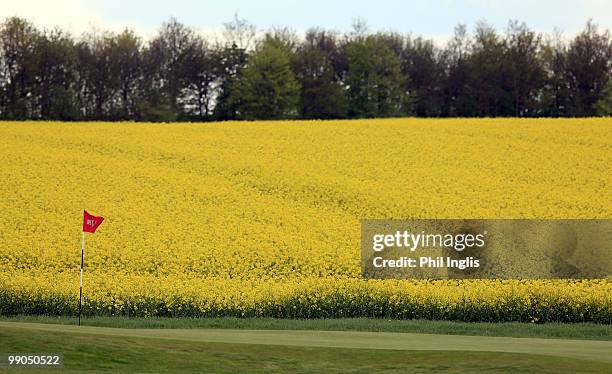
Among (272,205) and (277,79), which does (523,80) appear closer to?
(277,79)

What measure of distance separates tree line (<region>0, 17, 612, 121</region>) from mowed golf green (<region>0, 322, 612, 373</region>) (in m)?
44.9

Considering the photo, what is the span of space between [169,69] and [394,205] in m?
37.2

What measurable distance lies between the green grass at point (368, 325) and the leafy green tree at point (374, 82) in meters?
41.8

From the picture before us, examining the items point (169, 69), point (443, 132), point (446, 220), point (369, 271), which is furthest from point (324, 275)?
point (169, 69)

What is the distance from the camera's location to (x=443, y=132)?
137 ft

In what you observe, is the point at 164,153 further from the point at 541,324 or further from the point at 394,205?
the point at 541,324

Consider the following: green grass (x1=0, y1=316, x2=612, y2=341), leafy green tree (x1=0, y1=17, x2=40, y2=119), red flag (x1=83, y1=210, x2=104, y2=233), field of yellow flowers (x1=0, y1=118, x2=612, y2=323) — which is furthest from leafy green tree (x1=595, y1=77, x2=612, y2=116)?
red flag (x1=83, y1=210, x2=104, y2=233)

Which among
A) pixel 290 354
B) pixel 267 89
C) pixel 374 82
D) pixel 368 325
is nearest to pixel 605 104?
pixel 374 82

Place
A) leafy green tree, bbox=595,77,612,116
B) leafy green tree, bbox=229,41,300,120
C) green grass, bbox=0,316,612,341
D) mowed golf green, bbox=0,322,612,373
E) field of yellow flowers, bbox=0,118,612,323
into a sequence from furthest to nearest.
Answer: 1. leafy green tree, bbox=229,41,300,120
2. leafy green tree, bbox=595,77,612,116
3. field of yellow flowers, bbox=0,118,612,323
4. green grass, bbox=0,316,612,341
5. mowed golf green, bbox=0,322,612,373

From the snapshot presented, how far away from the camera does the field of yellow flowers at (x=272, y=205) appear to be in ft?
72.0

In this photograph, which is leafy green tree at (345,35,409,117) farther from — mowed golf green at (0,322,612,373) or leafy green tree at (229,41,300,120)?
mowed golf green at (0,322,612,373)

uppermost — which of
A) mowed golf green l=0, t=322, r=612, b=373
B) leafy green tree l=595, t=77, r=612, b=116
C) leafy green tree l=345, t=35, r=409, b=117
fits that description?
leafy green tree l=345, t=35, r=409, b=117

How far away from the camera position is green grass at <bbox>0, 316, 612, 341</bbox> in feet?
64.1

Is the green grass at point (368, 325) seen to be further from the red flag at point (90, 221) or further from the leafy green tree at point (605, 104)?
the leafy green tree at point (605, 104)
